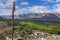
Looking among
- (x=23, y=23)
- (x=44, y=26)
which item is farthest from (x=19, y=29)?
(x=44, y=26)

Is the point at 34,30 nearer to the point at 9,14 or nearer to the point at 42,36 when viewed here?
the point at 42,36

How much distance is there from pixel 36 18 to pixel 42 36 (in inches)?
19.7

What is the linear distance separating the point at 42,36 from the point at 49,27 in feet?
0.98

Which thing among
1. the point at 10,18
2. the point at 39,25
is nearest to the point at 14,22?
the point at 10,18

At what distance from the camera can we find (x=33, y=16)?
7.48m

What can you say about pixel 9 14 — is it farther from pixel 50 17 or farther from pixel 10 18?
pixel 50 17

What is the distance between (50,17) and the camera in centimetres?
744

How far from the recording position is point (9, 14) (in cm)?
746

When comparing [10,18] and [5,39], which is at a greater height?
[10,18]

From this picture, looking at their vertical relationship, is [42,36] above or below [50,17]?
below

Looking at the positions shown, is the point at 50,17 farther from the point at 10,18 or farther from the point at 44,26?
the point at 10,18

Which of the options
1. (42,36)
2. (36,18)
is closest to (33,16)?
(36,18)

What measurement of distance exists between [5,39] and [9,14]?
664mm

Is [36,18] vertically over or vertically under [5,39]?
over
